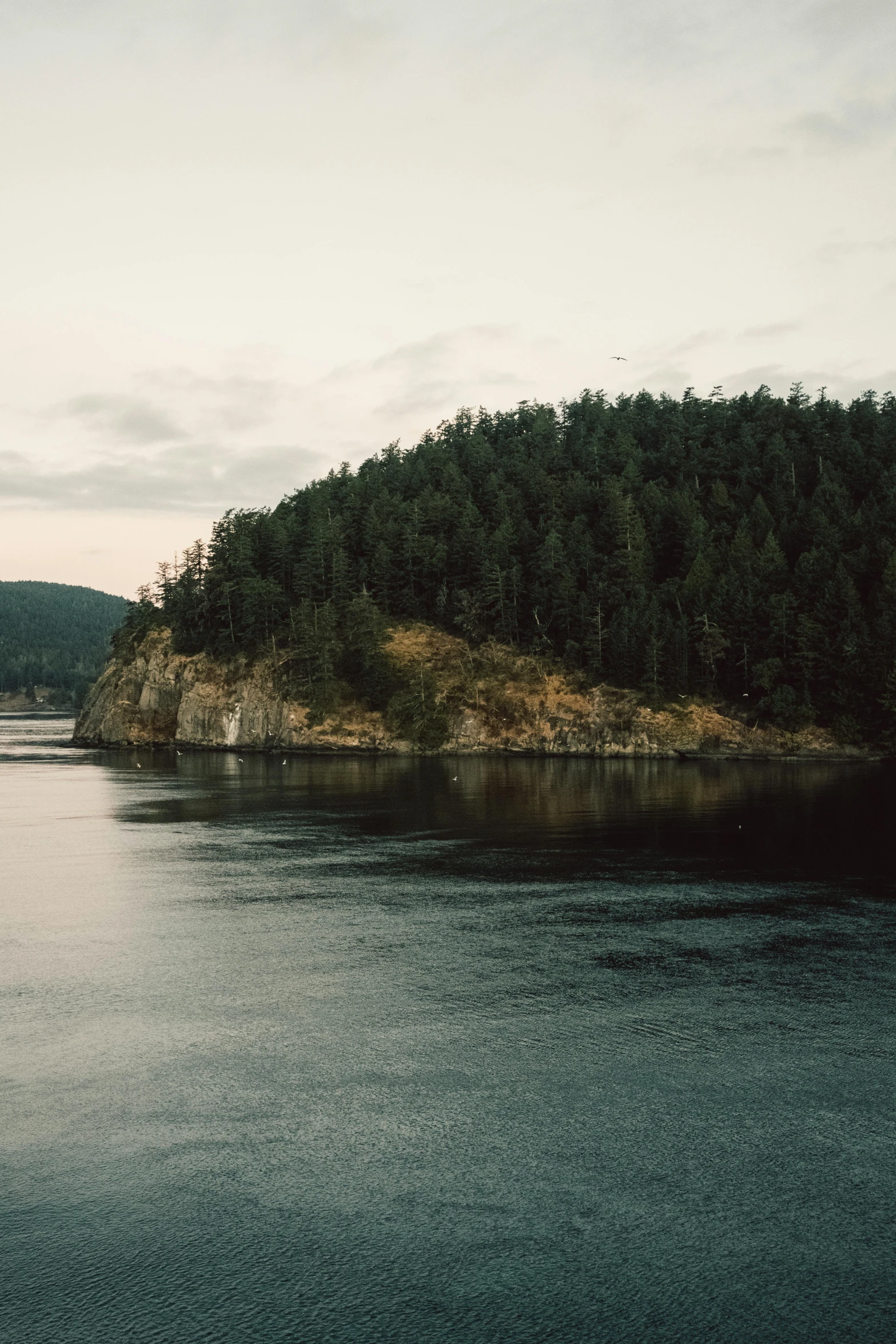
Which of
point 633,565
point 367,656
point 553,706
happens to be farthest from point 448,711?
point 633,565

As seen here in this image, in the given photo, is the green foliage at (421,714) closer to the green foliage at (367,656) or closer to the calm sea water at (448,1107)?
the green foliage at (367,656)

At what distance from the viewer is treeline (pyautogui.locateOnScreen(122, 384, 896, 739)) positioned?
133250 millimetres

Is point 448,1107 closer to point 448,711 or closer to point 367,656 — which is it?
point 448,711

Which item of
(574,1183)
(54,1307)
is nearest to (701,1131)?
(574,1183)

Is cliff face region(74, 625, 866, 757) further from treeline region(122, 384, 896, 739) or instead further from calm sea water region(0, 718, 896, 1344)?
calm sea water region(0, 718, 896, 1344)

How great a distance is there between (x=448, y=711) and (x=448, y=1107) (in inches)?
4881

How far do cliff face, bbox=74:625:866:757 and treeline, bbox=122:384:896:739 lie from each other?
382 centimetres

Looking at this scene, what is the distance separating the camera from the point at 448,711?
466ft

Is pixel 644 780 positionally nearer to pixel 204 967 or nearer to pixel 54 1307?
pixel 204 967

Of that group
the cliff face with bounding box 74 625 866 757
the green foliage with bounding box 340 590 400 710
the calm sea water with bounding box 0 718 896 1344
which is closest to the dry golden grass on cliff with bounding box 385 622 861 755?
the cliff face with bounding box 74 625 866 757

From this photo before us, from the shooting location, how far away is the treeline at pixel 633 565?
13325cm

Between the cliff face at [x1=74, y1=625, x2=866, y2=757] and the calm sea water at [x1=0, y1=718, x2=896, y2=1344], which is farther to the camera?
the cliff face at [x1=74, y1=625, x2=866, y2=757]

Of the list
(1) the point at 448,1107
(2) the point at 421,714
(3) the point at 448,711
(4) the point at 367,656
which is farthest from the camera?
(4) the point at 367,656

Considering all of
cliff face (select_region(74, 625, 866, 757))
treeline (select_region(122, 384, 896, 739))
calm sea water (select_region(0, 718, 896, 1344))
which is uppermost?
treeline (select_region(122, 384, 896, 739))
